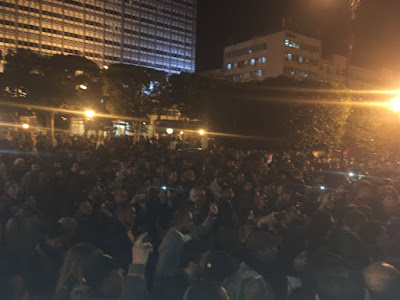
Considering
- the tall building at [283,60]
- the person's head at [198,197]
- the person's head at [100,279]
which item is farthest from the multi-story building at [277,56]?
the person's head at [100,279]

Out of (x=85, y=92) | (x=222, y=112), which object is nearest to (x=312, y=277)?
(x=222, y=112)

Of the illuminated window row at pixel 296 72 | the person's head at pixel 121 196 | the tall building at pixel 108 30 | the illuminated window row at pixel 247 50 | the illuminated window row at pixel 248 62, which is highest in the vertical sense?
the tall building at pixel 108 30

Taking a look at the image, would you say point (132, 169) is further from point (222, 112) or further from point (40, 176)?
point (222, 112)

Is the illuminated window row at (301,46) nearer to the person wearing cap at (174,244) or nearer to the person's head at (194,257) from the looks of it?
the person wearing cap at (174,244)

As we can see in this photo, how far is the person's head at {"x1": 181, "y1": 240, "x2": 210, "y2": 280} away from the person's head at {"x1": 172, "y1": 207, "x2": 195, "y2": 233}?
322mm

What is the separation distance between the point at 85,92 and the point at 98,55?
205ft

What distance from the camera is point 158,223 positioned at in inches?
180

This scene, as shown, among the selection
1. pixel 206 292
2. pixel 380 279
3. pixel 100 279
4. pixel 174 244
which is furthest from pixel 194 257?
pixel 380 279

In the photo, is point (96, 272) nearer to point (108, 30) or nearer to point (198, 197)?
point (198, 197)

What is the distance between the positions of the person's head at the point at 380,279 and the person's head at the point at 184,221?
1.78m

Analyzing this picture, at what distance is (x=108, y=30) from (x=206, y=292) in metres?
94.1

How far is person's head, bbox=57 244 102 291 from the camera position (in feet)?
8.32

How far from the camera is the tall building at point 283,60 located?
230 ft

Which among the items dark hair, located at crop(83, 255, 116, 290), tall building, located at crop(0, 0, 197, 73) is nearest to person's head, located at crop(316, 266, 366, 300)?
dark hair, located at crop(83, 255, 116, 290)
